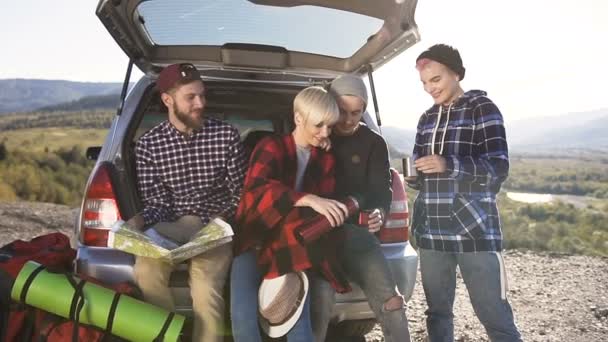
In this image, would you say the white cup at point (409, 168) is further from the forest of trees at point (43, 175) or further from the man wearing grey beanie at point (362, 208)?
the forest of trees at point (43, 175)

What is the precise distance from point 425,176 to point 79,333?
154 centimetres

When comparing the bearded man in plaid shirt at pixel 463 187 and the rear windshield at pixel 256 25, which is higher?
the rear windshield at pixel 256 25

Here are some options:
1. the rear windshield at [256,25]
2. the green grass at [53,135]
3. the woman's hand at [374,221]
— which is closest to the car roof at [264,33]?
the rear windshield at [256,25]

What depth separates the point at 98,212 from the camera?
8.22ft

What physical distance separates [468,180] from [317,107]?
0.70 m

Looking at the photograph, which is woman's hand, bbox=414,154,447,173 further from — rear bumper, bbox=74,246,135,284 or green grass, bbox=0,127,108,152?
green grass, bbox=0,127,108,152

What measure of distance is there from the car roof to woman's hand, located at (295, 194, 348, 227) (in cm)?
93

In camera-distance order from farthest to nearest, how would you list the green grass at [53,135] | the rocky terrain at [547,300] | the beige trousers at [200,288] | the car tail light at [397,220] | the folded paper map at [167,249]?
the green grass at [53,135]
the rocky terrain at [547,300]
the car tail light at [397,220]
the beige trousers at [200,288]
the folded paper map at [167,249]

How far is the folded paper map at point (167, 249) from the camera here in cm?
215

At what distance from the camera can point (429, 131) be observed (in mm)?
2510

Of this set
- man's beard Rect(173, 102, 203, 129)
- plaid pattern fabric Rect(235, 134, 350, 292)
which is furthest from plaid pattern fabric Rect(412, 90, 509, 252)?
man's beard Rect(173, 102, 203, 129)

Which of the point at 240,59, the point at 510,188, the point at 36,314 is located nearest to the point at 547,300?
the point at 240,59

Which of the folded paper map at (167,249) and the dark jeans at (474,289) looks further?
the dark jeans at (474,289)

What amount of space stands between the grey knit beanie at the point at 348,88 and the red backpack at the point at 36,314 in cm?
116
